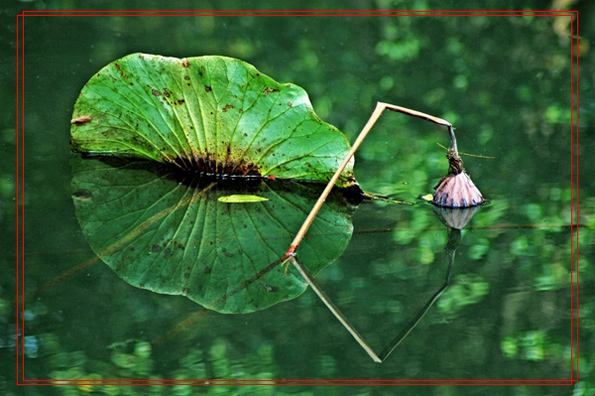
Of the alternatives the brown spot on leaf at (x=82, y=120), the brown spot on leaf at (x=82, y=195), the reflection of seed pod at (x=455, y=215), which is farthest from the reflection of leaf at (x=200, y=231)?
the reflection of seed pod at (x=455, y=215)

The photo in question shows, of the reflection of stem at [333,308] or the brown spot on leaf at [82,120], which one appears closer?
the reflection of stem at [333,308]

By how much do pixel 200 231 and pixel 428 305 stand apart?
66cm

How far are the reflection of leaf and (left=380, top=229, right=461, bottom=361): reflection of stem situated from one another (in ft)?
0.82

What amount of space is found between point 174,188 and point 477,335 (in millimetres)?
1116

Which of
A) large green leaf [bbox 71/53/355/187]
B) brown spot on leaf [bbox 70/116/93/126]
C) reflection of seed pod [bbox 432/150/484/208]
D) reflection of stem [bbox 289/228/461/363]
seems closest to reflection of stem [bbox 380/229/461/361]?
reflection of stem [bbox 289/228/461/363]

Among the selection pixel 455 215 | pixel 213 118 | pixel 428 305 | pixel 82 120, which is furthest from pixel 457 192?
pixel 82 120

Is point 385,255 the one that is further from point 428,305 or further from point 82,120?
point 82,120

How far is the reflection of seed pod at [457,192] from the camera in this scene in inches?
84.1

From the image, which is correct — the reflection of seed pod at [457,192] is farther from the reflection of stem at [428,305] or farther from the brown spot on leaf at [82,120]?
the brown spot on leaf at [82,120]

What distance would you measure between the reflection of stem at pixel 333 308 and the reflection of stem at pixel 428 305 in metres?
0.03

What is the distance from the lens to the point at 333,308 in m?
1.58

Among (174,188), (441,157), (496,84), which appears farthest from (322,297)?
(496,84)

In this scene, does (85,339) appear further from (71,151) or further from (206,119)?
(71,151)

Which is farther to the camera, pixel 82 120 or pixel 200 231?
pixel 82 120
